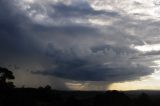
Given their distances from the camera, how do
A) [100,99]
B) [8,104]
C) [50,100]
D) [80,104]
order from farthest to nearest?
1. [50,100]
2. [100,99]
3. [80,104]
4. [8,104]

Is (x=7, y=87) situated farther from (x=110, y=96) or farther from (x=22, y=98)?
(x=110, y=96)

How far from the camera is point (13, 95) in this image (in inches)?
4931

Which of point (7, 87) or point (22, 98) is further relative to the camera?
point (7, 87)

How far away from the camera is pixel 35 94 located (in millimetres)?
159250

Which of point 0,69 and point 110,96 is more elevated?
point 0,69

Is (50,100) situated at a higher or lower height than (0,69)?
lower

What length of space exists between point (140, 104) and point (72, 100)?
29864 millimetres

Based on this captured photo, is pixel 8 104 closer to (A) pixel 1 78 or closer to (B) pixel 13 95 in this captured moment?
(B) pixel 13 95

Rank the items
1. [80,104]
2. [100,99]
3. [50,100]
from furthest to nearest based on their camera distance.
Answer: [50,100] → [100,99] → [80,104]

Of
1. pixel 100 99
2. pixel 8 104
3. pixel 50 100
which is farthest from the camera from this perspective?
pixel 50 100

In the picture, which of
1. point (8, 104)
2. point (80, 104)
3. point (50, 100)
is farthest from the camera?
point (50, 100)

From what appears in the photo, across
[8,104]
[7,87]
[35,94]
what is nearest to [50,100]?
[35,94]

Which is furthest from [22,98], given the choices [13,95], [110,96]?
[110,96]

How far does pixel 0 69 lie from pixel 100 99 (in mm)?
45777
